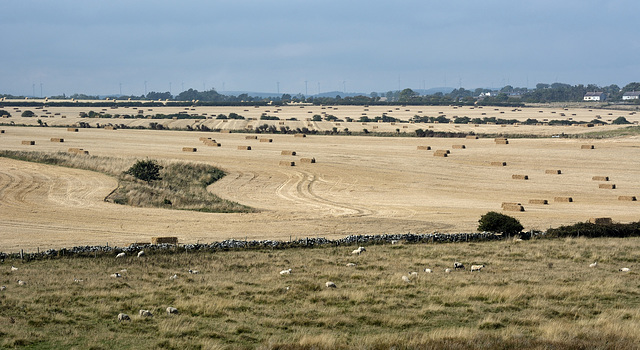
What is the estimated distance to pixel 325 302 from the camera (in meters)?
18.0

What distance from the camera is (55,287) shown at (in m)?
19.0

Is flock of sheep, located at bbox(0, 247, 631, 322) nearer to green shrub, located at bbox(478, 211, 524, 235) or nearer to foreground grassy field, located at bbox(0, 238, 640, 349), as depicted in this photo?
foreground grassy field, located at bbox(0, 238, 640, 349)

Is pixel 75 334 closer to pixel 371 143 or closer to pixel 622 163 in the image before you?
pixel 622 163

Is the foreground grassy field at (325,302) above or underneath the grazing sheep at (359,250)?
above

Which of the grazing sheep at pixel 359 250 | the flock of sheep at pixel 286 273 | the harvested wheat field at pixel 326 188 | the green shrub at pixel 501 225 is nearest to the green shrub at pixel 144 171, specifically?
the harvested wheat field at pixel 326 188

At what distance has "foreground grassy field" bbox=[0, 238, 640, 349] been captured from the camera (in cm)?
1437

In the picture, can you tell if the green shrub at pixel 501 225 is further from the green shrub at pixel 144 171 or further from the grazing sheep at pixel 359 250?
the green shrub at pixel 144 171

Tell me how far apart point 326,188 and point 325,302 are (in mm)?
34162

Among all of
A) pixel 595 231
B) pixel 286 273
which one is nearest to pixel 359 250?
pixel 286 273

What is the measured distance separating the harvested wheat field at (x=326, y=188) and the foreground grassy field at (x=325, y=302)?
302 inches

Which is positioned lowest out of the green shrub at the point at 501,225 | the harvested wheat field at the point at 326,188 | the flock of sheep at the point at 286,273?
the harvested wheat field at the point at 326,188

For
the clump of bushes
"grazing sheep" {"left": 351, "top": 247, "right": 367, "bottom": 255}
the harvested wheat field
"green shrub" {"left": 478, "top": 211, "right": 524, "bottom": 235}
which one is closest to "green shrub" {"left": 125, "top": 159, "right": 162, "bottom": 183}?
the harvested wheat field

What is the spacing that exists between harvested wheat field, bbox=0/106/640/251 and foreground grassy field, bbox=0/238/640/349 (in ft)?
25.1

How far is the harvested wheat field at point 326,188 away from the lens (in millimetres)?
34062
